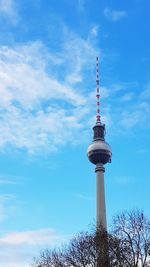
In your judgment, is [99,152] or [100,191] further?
[100,191]

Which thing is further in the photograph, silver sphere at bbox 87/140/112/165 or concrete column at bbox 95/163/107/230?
silver sphere at bbox 87/140/112/165

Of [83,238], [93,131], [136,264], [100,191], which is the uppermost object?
[93,131]

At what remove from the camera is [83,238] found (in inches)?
2311

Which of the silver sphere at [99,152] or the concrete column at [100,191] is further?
the silver sphere at [99,152]

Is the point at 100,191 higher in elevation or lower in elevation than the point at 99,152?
lower

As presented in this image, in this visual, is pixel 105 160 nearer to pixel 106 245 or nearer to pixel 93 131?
pixel 93 131

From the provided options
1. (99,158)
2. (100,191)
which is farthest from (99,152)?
(100,191)

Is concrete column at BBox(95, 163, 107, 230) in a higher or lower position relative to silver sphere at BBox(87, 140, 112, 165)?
lower

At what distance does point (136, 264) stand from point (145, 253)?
175cm

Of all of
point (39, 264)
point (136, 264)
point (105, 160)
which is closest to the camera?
point (136, 264)

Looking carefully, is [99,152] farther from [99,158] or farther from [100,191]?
[100,191]

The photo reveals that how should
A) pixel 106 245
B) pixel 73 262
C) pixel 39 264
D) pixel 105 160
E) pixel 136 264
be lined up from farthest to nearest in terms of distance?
pixel 105 160 → pixel 39 264 → pixel 73 262 → pixel 106 245 → pixel 136 264

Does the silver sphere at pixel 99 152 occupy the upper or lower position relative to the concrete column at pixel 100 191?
upper

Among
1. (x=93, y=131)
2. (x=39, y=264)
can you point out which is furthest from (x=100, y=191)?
(x=39, y=264)
